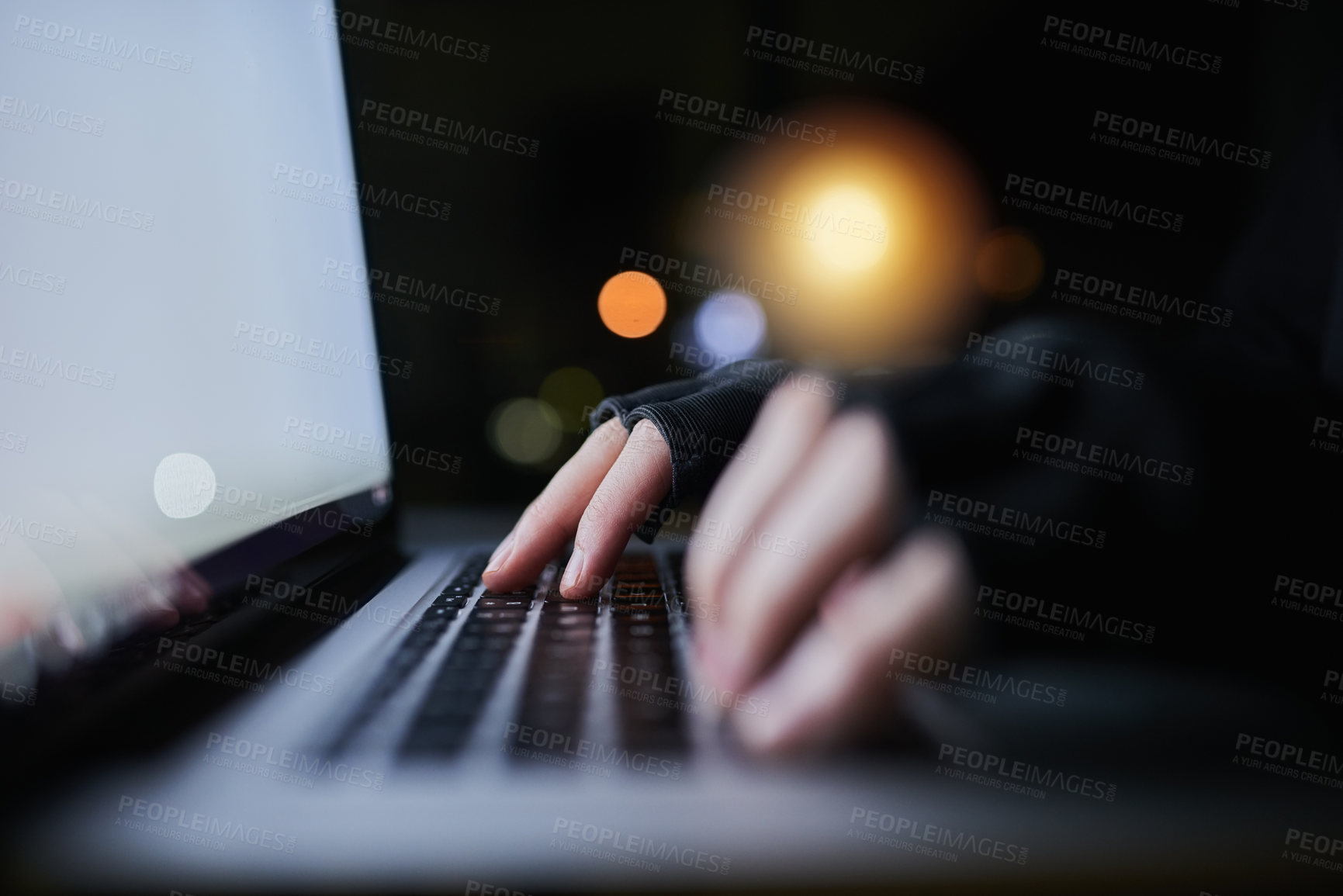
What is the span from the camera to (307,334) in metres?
0.72

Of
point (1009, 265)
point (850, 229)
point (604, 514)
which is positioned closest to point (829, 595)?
point (604, 514)

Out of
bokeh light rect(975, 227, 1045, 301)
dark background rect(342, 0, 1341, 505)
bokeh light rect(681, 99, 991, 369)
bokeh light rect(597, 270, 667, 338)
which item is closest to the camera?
dark background rect(342, 0, 1341, 505)

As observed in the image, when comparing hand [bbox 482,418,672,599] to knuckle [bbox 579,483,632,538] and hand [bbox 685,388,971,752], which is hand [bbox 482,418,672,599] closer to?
knuckle [bbox 579,483,632,538]

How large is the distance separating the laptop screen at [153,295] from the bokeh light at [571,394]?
739 mm

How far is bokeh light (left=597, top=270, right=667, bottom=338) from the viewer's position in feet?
5.05

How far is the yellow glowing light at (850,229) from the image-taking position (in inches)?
85.7

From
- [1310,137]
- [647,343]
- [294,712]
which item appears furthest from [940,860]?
[647,343]

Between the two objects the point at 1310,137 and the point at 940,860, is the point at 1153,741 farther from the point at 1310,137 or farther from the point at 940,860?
the point at 1310,137

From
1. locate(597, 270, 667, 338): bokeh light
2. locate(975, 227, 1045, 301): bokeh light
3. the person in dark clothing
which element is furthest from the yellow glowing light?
the person in dark clothing

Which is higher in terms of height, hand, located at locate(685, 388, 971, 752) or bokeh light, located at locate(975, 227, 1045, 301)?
bokeh light, located at locate(975, 227, 1045, 301)

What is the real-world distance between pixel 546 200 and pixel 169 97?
104 centimetres

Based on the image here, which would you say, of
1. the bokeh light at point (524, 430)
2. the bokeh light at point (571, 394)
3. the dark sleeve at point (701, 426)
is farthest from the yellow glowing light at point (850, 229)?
the dark sleeve at point (701, 426)

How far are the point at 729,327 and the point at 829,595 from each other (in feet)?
5.14

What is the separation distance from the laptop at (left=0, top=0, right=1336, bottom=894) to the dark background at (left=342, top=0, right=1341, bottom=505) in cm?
46
